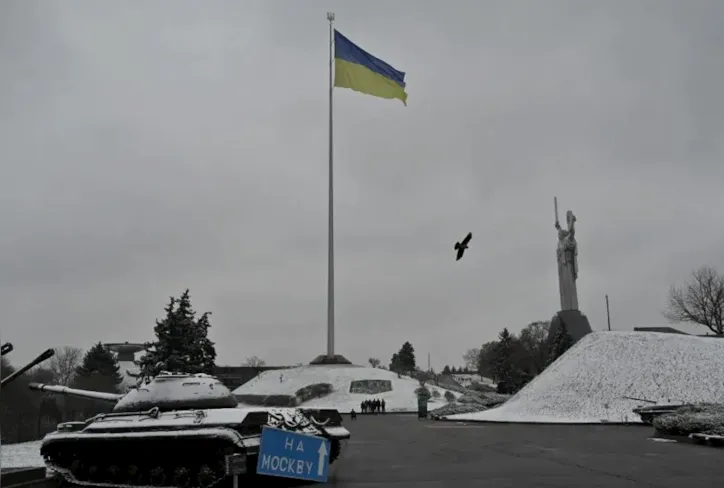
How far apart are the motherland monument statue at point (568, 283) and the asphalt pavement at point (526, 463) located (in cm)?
3329

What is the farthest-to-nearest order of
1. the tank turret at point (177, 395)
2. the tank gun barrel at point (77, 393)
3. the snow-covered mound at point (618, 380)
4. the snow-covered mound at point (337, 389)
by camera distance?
1. the snow-covered mound at point (337, 389)
2. the snow-covered mound at point (618, 380)
3. the tank gun barrel at point (77, 393)
4. the tank turret at point (177, 395)

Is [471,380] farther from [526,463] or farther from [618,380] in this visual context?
[526,463]

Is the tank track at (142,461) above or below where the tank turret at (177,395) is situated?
below

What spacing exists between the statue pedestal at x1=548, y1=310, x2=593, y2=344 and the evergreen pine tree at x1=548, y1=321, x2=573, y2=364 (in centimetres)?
55

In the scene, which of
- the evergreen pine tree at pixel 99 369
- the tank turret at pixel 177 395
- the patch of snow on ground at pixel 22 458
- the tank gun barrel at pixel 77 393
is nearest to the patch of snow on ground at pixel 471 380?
the evergreen pine tree at pixel 99 369

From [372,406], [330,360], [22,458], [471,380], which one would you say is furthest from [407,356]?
[22,458]

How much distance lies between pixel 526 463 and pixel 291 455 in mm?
7521

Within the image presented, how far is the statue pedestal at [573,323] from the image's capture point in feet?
167

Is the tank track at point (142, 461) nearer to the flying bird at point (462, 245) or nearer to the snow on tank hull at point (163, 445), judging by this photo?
the snow on tank hull at point (163, 445)

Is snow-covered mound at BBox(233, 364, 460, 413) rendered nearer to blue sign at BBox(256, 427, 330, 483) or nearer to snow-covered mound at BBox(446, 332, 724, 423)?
snow-covered mound at BBox(446, 332, 724, 423)

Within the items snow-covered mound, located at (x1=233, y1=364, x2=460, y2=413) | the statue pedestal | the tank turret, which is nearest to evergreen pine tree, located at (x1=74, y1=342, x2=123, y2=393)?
snow-covered mound, located at (x1=233, y1=364, x2=460, y2=413)

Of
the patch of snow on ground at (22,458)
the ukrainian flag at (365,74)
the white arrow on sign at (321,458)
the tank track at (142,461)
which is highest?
the ukrainian flag at (365,74)

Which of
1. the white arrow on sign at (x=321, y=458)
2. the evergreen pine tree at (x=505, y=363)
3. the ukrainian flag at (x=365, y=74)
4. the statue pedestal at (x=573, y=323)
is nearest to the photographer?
the white arrow on sign at (x=321, y=458)

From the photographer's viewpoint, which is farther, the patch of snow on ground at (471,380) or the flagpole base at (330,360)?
the patch of snow on ground at (471,380)
